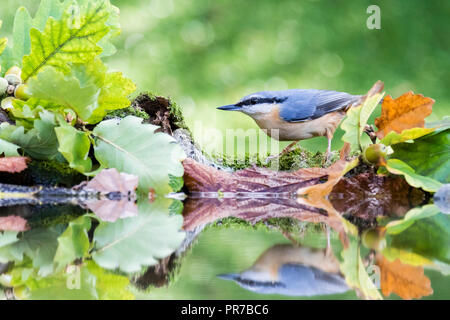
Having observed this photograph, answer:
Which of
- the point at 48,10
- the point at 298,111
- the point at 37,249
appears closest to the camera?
the point at 37,249

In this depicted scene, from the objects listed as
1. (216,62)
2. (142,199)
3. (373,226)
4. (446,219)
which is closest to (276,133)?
(142,199)

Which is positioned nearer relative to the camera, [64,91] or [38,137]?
[64,91]

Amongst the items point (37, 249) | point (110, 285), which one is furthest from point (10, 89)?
point (110, 285)

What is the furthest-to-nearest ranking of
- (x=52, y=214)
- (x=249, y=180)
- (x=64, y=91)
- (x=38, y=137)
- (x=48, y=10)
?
(x=48, y=10), (x=249, y=180), (x=38, y=137), (x=64, y=91), (x=52, y=214)

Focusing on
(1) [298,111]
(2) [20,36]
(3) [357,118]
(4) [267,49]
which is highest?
(4) [267,49]

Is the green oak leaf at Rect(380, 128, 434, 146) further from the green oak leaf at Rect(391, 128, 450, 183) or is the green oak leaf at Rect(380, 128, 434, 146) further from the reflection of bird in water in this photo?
the reflection of bird in water

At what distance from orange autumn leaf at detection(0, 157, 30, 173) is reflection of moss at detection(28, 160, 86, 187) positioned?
0.06 m

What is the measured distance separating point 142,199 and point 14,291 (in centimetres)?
97

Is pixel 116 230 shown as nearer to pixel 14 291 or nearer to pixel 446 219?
pixel 14 291

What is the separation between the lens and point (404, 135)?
5.57 ft

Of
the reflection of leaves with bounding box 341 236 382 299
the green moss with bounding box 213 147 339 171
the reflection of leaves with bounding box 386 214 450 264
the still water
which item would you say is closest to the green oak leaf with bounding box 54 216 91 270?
the still water

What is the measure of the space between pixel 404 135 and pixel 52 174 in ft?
3.20

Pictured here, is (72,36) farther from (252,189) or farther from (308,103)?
(308,103)

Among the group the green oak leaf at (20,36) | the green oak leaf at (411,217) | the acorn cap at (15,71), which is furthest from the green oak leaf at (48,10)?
the green oak leaf at (411,217)
